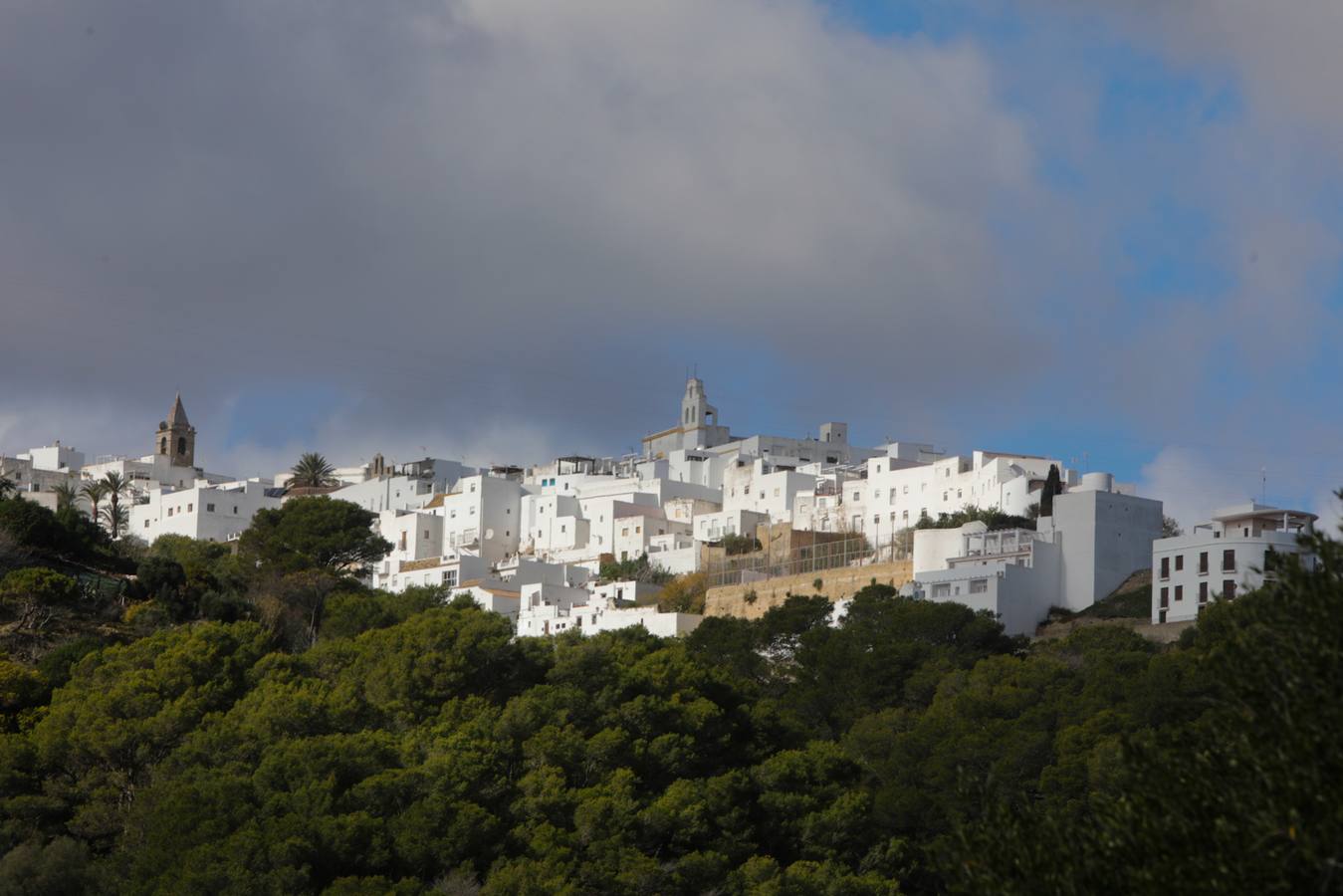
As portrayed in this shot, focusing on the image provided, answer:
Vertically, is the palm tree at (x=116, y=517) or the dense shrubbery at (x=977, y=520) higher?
the dense shrubbery at (x=977, y=520)

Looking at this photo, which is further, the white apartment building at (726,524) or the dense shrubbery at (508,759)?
the white apartment building at (726,524)

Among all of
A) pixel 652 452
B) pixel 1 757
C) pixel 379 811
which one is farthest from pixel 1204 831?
pixel 652 452

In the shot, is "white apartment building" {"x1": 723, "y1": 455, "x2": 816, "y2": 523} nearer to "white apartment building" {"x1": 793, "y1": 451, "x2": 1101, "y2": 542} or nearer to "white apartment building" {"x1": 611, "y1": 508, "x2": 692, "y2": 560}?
"white apartment building" {"x1": 793, "y1": 451, "x2": 1101, "y2": 542}

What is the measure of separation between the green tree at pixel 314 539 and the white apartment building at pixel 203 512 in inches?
816

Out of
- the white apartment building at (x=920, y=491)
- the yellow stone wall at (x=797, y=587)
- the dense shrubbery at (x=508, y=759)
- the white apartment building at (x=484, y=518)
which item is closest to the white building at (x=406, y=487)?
the white apartment building at (x=484, y=518)

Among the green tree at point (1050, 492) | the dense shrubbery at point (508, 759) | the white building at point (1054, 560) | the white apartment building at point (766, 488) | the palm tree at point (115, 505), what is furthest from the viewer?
the palm tree at point (115, 505)

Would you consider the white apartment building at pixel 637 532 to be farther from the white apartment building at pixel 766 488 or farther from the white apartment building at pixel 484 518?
the white apartment building at pixel 484 518

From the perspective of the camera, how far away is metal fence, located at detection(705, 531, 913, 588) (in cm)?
6675

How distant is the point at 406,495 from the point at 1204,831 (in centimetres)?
7557

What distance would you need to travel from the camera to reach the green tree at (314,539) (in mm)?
61688

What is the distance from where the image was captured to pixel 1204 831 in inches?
680

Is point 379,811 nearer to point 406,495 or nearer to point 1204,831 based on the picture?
point 1204,831

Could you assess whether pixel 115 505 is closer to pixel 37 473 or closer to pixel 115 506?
pixel 115 506

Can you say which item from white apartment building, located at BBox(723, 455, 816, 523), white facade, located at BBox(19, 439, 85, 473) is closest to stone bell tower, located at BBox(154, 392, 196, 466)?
white facade, located at BBox(19, 439, 85, 473)
